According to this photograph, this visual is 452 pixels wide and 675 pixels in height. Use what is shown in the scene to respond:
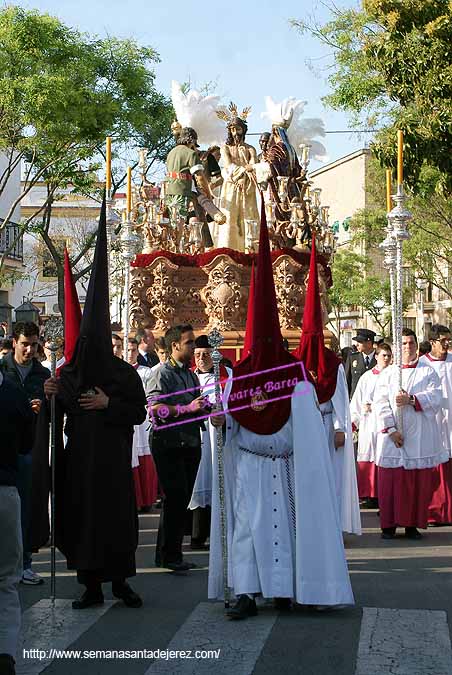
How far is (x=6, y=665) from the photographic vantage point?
18.2ft

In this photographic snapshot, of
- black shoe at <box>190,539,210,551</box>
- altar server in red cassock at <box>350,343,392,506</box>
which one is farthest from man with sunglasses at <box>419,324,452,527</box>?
black shoe at <box>190,539,210,551</box>

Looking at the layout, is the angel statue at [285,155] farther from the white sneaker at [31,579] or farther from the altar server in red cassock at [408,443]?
the white sneaker at [31,579]

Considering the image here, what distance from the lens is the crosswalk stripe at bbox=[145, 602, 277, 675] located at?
6203 millimetres

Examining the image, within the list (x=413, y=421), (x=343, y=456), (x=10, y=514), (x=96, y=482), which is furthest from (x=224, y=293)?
(x=10, y=514)

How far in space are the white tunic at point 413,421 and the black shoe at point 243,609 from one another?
13.8 ft

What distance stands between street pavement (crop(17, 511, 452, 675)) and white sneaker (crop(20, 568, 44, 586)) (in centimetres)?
7

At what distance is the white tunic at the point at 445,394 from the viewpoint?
1262 cm

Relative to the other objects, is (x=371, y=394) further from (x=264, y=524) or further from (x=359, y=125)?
(x=359, y=125)

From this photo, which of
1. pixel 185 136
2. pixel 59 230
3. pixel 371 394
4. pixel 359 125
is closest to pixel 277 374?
pixel 371 394

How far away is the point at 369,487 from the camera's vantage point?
13.4 metres

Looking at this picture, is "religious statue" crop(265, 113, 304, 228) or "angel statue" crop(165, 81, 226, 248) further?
"religious statue" crop(265, 113, 304, 228)

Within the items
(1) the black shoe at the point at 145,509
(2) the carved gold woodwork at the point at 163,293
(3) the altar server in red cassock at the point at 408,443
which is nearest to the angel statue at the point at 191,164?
(2) the carved gold woodwork at the point at 163,293

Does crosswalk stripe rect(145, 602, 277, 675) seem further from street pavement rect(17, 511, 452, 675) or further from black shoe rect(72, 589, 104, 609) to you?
black shoe rect(72, 589, 104, 609)

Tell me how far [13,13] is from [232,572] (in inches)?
764
